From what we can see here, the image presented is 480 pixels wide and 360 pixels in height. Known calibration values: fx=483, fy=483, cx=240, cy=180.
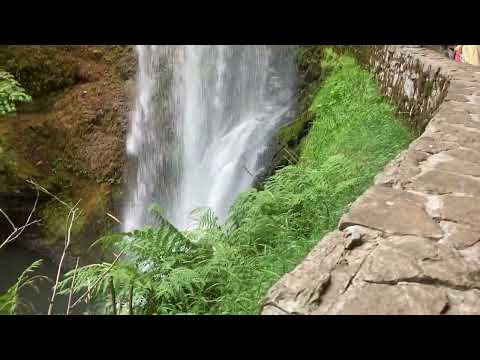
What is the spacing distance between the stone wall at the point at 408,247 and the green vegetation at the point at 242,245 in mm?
793

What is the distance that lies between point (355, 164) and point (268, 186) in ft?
3.05

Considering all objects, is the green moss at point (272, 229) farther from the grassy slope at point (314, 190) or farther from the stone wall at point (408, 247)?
the stone wall at point (408, 247)

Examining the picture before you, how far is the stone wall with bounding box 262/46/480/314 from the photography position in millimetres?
1673

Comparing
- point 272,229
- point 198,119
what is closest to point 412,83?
point 272,229

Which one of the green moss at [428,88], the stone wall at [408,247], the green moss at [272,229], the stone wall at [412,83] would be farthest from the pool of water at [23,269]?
the stone wall at [408,247]

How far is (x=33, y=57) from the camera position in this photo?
1143 centimetres

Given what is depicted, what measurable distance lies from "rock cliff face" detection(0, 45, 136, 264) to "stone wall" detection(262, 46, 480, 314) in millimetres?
8315

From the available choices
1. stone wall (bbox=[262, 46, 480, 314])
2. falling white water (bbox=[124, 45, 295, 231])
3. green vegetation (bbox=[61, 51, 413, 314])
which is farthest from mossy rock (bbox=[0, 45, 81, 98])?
stone wall (bbox=[262, 46, 480, 314])

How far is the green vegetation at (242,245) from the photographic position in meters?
3.25

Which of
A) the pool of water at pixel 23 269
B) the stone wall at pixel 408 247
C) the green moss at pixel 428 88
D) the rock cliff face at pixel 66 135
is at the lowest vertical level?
the pool of water at pixel 23 269

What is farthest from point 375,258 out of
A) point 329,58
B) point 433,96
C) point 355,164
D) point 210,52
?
point 210,52

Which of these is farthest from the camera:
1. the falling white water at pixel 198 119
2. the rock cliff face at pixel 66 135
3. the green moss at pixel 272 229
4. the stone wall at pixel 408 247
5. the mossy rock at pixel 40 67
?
the mossy rock at pixel 40 67

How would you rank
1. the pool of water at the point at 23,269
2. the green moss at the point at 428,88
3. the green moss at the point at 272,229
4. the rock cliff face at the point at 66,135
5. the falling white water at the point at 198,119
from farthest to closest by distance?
the rock cliff face at the point at 66,135 → the falling white water at the point at 198,119 → the pool of water at the point at 23,269 → the green moss at the point at 428,88 → the green moss at the point at 272,229

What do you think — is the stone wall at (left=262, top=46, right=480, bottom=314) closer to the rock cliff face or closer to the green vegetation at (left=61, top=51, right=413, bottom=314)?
the green vegetation at (left=61, top=51, right=413, bottom=314)
